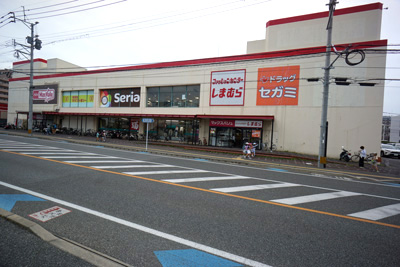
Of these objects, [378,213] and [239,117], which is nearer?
[378,213]

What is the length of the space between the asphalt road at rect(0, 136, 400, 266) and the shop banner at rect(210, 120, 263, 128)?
12738 millimetres

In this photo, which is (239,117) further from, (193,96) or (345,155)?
(345,155)

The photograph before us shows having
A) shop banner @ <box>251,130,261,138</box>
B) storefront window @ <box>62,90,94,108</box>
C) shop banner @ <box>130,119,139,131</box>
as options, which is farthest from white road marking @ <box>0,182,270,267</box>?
storefront window @ <box>62,90,94,108</box>

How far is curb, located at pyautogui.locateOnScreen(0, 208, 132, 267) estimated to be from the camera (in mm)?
2762

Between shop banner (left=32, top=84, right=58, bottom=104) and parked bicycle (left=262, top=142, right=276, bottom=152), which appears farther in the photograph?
shop banner (left=32, top=84, right=58, bottom=104)

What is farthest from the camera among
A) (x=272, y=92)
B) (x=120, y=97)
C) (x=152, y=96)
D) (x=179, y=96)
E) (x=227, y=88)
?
(x=120, y=97)

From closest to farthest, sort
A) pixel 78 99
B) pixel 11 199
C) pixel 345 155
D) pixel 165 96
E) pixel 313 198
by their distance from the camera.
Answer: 1. pixel 11 199
2. pixel 313 198
3. pixel 345 155
4. pixel 165 96
5. pixel 78 99

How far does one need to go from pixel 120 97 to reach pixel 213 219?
27.0 meters

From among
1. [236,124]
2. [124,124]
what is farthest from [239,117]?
[124,124]

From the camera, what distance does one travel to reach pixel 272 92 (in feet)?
64.5

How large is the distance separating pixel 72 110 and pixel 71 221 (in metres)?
33.1

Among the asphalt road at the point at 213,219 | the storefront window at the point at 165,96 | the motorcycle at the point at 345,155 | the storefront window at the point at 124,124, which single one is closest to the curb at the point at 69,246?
the asphalt road at the point at 213,219

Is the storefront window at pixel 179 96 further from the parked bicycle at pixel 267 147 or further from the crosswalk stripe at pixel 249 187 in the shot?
the crosswalk stripe at pixel 249 187

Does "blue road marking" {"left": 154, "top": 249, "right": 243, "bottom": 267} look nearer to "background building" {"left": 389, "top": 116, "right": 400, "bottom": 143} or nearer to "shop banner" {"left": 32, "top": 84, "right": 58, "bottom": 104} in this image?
"shop banner" {"left": 32, "top": 84, "right": 58, "bottom": 104}
